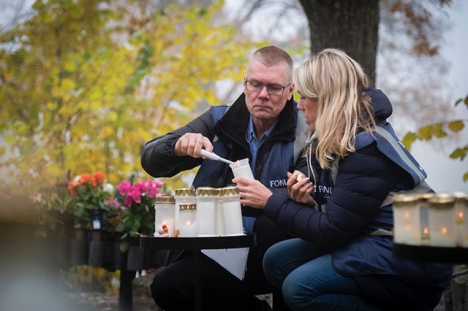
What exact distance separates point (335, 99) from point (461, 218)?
3.00 feet

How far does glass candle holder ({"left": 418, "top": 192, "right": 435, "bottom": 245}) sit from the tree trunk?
11.4 feet

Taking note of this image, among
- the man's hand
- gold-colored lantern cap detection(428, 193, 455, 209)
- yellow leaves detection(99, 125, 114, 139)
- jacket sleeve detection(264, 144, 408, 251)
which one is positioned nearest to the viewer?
gold-colored lantern cap detection(428, 193, 455, 209)

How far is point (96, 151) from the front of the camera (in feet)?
26.7

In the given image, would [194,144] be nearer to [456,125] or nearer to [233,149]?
[233,149]

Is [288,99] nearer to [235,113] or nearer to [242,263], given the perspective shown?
[235,113]

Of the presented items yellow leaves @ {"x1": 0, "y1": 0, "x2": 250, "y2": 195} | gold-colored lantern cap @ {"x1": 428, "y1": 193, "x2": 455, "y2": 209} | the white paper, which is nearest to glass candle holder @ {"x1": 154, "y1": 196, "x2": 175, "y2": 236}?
the white paper

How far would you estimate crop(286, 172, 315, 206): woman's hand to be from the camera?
10.1ft

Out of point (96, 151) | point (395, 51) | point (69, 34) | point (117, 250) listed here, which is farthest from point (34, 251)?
point (395, 51)

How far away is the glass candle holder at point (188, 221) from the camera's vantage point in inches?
123

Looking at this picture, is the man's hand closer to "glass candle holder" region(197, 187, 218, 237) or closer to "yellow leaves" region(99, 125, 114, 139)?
"glass candle holder" region(197, 187, 218, 237)

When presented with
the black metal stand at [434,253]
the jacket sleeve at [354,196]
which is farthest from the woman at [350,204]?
the black metal stand at [434,253]

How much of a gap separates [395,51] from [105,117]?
1234 cm

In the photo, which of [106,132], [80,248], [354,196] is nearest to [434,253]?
[354,196]

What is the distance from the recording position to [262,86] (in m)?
3.98
